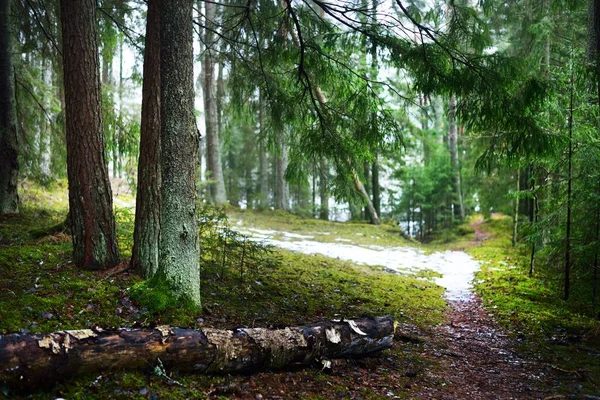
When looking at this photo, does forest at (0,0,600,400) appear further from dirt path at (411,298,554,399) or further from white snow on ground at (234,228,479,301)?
white snow on ground at (234,228,479,301)

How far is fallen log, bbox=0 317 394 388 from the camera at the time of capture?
2912mm

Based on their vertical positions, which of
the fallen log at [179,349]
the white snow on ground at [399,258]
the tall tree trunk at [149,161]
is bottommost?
the white snow on ground at [399,258]

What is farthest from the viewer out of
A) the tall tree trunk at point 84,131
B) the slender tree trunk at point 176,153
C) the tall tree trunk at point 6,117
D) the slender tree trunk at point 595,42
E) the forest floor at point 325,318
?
the tall tree trunk at point 6,117

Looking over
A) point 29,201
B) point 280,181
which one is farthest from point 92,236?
point 280,181

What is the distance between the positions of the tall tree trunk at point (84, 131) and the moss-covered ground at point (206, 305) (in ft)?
2.02

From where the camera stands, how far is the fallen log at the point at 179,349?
291cm

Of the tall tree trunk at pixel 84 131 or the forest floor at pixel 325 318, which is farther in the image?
the tall tree trunk at pixel 84 131

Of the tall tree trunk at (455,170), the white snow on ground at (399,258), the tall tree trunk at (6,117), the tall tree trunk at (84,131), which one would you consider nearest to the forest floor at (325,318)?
the tall tree trunk at (84,131)

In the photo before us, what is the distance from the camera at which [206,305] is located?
17.5ft

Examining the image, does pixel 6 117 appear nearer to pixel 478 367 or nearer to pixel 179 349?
pixel 179 349

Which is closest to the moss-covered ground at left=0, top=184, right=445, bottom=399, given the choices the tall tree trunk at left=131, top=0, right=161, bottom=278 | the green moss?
the green moss

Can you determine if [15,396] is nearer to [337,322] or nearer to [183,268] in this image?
[183,268]

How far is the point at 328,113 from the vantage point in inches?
277

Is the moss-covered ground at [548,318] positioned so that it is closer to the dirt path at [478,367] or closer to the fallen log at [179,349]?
the dirt path at [478,367]
